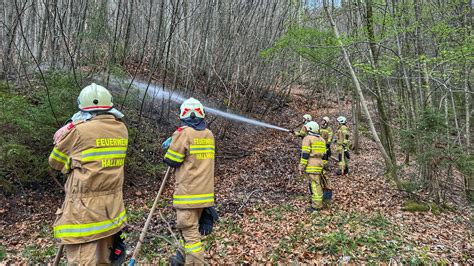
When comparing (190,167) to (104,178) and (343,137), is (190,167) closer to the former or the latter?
(104,178)

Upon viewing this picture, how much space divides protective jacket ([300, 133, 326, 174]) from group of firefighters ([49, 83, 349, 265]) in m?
3.81

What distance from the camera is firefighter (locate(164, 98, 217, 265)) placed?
12.7 feet

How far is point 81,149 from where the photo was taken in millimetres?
2959

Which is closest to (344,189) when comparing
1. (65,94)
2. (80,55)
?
(65,94)

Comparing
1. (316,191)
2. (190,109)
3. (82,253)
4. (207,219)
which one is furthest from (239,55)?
(82,253)

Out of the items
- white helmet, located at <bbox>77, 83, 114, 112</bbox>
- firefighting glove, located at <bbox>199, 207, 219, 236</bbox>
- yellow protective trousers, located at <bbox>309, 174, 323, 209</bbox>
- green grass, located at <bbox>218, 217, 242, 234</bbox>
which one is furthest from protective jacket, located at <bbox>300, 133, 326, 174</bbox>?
white helmet, located at <bbox>77, 83, 114, 112</bbox>

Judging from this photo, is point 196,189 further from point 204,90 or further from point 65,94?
point 204,90

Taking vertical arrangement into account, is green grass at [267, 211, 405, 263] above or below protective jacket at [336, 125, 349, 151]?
below

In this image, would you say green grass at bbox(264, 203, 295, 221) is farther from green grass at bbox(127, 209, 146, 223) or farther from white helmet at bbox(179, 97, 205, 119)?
white helmet at bbox(179, 97, 205, 119)

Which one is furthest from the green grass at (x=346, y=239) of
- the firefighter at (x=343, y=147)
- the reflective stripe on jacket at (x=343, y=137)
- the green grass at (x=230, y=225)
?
the reflective stripe on jacket at (x=343, y=137)

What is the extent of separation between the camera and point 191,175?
392 centimetres

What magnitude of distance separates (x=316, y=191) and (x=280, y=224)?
59.7 inches

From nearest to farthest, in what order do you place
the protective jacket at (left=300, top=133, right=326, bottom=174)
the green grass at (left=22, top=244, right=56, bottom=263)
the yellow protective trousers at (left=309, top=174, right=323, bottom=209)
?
the green grass at (left=22, top=244, right=56, bottom=263) < the yellow protective trousers at (left=309, top=174, right=323, bottom=209) < the protective jacket at (left=300, top=133, right=326, bottom=174)

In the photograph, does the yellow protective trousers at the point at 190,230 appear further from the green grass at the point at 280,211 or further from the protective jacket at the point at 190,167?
the green grass at the point at 280,211
